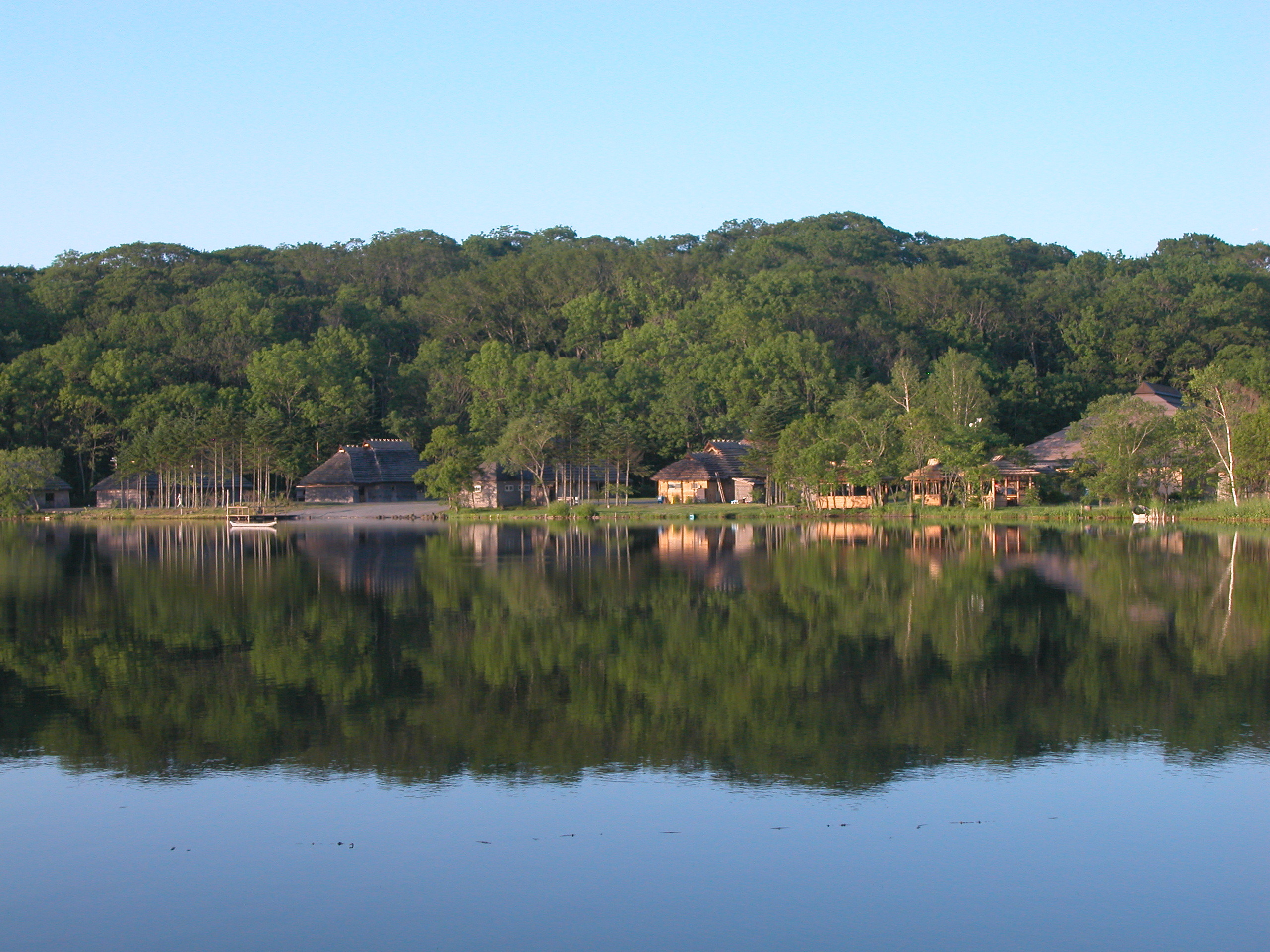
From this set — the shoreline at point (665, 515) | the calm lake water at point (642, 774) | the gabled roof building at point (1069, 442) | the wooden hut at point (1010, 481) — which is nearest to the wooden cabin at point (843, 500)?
the shoreline at point (665, 515)

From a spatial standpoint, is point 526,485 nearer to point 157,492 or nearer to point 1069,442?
Result: point 157,492

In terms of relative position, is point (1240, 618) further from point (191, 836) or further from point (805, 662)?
point (191, 836)

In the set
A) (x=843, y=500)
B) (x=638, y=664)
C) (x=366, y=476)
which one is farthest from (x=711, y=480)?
(x=638, y=664)

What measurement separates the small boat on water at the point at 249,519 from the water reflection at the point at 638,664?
68.5 ft

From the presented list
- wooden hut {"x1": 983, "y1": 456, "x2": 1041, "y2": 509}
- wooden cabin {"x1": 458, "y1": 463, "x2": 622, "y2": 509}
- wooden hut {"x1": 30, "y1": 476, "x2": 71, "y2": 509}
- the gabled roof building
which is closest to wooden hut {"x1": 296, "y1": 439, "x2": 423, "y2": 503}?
wooden cabin {"x1": 458, "y1": 463, "x2": 622, "y2": 509}

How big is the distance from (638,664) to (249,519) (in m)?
39.7

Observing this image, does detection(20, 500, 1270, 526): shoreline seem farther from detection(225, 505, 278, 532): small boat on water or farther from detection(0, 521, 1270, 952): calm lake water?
detection(0, 521, 1270, 952): calm lake water

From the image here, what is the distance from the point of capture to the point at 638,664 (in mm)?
13172

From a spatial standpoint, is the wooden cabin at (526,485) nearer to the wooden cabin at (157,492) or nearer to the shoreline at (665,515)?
the shoreline at (665,515)

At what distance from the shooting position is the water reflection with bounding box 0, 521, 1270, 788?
9.77 meters

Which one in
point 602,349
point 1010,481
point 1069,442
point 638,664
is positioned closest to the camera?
point 638,664

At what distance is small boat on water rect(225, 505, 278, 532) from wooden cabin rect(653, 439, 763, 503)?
57.5 ft

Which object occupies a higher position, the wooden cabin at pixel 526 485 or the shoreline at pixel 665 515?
the wooden cabin at pixel 526 485

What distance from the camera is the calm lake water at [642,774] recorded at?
21.3 feet
